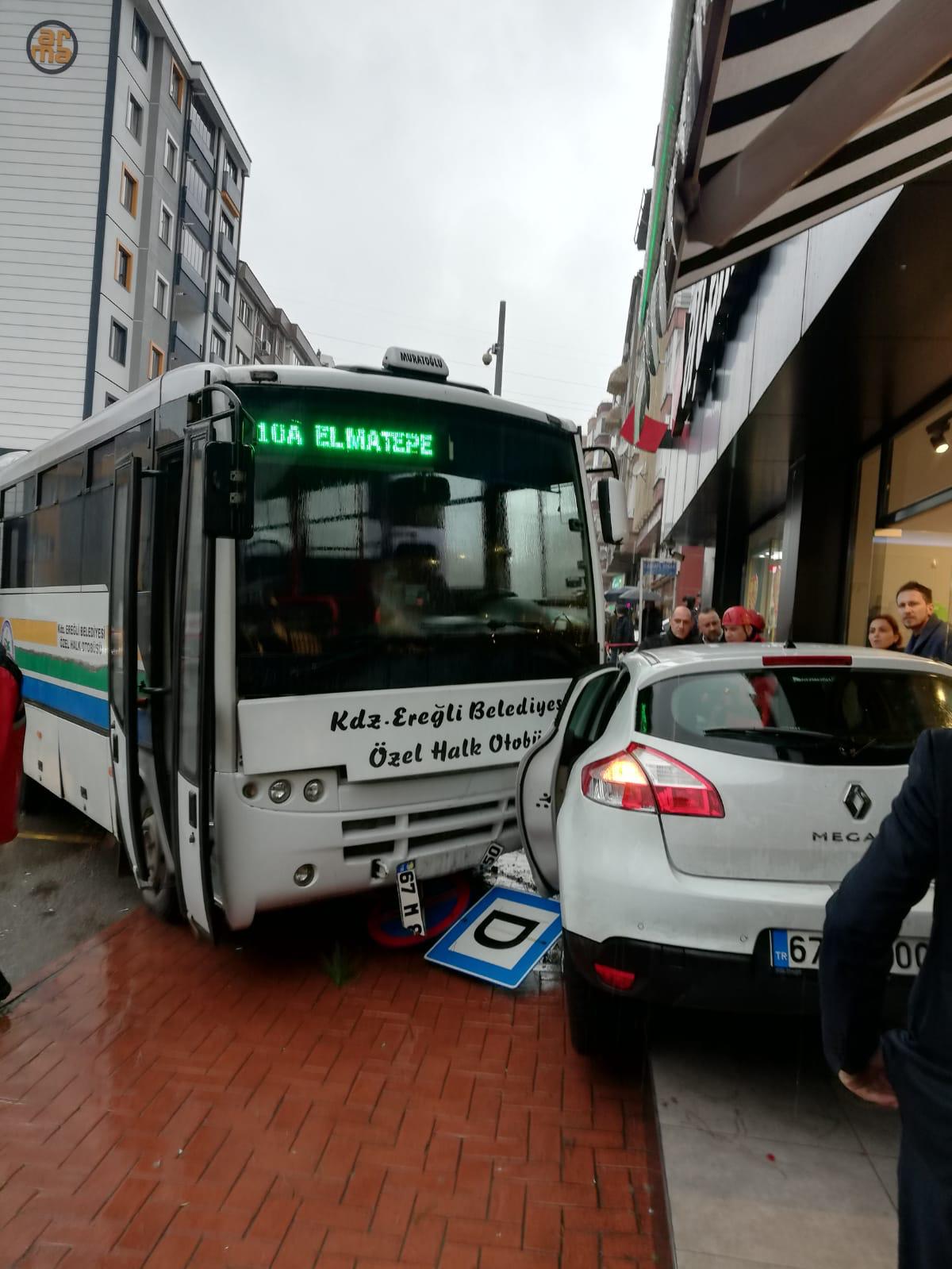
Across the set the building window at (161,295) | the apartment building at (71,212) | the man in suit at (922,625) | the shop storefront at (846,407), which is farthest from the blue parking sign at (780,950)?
the building window at (161,295)

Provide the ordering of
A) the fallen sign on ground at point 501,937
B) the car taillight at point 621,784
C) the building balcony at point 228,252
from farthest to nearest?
1. the building balcony at point 228,252
2. the fallen sign on ground at point 501,937
3. the car taillight at point 621,784

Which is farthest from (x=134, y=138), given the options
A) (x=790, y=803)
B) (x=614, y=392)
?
(x=790, y=803)

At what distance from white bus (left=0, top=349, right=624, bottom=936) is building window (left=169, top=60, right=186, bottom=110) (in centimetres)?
3531

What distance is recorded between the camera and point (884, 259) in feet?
19.7

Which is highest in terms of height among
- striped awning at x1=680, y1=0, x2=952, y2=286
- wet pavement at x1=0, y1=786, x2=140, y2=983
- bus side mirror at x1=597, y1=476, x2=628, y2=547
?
striped awning at x1=680, y1=0, x2=952, y2=286

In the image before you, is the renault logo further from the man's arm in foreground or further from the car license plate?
the man's arm in foreground

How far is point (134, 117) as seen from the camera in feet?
108

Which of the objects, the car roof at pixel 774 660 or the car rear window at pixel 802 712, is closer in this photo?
the car rear window at pixel 802 712

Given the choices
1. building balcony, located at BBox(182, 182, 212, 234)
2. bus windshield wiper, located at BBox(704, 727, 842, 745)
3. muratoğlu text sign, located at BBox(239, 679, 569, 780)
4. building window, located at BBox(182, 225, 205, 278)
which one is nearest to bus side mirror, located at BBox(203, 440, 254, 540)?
muratoğlu text sign, located at BBox(239, 679, 569, 780)

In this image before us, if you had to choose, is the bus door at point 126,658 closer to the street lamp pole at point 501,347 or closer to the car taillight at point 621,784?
the car taillight at point 621,784

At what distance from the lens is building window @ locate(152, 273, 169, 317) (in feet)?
112

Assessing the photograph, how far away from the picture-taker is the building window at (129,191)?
32094mm

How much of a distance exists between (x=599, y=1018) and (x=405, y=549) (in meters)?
2.58

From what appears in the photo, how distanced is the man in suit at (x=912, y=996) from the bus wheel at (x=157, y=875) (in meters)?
4.39
